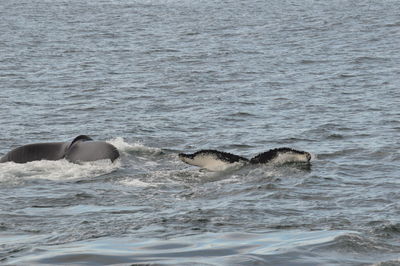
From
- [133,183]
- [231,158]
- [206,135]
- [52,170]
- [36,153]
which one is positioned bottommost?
[206,135]

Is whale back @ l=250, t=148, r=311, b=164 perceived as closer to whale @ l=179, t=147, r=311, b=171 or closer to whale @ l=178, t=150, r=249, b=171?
whale @ l=179, t=147, r=311, b=171

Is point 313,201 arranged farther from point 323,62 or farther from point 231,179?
point 323,62

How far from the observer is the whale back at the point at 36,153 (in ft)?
58.5

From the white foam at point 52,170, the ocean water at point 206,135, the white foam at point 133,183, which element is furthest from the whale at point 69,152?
the white foam at point 133,183

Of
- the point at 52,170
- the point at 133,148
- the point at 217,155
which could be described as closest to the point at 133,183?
the point at 217,155

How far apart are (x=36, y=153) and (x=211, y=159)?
3673mm

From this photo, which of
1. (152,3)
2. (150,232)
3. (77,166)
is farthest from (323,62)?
(152,3)

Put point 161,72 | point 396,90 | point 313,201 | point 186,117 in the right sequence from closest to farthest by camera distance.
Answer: point 313,201
point 186,117
point 396,90
point 161,72

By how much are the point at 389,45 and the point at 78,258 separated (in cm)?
3074

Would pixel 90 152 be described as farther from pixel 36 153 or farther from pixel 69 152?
pixel 36 153

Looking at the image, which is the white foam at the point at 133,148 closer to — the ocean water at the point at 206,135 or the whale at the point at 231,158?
the ocean water at the point at 206,135

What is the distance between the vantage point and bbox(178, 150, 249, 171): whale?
16516 millimetres

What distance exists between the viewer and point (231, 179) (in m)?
16.2

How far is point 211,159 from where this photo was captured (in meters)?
16.7
